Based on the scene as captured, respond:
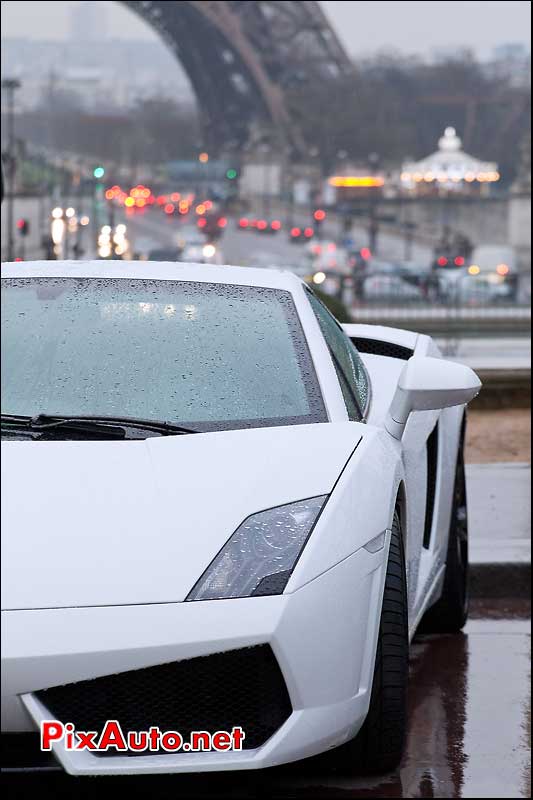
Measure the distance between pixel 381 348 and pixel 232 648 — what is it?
2.48 metres

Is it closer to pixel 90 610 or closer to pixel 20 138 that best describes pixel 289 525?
pixel 90 610

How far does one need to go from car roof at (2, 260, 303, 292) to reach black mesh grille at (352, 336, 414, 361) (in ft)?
3.01

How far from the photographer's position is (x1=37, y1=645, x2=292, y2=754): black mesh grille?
2258mm

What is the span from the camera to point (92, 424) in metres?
2.80

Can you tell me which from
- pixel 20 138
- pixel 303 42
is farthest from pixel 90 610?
pixel 303 42

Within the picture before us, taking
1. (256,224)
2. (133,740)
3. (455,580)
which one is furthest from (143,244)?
(133,740)

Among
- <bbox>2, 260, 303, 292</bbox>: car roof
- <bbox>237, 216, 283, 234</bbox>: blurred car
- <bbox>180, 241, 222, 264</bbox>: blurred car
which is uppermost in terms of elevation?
<bbox>237, 216, 283, 234</bbox>: blurred car

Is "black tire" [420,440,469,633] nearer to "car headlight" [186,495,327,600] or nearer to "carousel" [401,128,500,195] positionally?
"car headlight" [186,495,327,600]

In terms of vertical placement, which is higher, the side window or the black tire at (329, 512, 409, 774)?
the side window

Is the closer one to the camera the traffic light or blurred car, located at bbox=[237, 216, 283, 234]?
the traffic light

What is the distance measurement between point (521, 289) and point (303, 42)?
485 inches

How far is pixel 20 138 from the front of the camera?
98.2ft

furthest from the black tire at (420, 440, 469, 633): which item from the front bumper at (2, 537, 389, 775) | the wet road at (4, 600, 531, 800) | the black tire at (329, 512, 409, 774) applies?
the front bumper at (2, 537, 389, 775)

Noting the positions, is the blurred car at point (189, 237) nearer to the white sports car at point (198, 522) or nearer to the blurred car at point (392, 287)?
the blurred car at point (392, 287)
